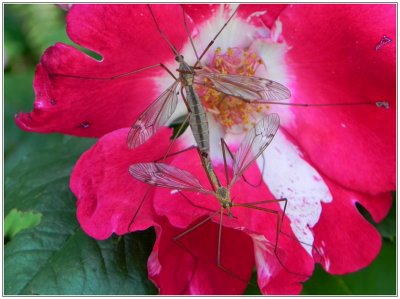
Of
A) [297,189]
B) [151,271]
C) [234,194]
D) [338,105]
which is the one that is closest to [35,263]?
[151,271]

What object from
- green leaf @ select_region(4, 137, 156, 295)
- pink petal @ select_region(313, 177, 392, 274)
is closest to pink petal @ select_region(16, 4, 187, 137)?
green leaf @ select_region(4, 137, 156, 295)

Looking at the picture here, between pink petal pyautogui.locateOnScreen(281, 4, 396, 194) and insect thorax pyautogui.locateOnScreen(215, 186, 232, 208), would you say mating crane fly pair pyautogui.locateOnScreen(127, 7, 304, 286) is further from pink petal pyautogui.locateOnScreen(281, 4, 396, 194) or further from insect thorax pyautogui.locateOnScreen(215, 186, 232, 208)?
pink petal pyautogui.locateOnScreen(281, 4, 396, 194)

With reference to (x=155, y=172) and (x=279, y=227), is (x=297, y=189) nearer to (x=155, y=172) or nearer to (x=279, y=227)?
(x=279, y=227)

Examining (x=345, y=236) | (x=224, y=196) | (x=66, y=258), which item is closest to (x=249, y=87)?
(x=224, y=196)

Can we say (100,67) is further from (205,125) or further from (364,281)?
(364,281)

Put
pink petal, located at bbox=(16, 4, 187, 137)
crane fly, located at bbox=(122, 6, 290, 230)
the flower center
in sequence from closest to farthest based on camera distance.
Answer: pink petal, located at bbox=(16, 4, 187, 137) → crane fly, located at bbox=(122, 6, 290, 230) → the flower center
